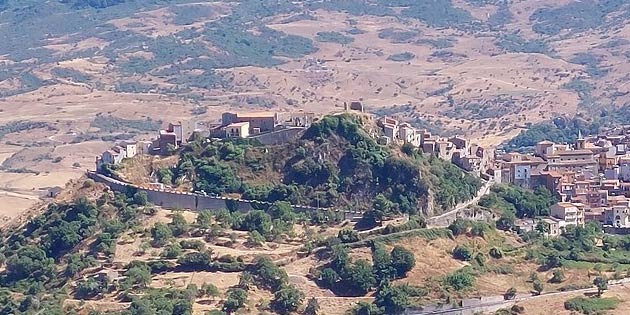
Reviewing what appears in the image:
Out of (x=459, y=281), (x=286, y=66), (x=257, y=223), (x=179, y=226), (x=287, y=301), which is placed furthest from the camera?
(x=286, y=66)

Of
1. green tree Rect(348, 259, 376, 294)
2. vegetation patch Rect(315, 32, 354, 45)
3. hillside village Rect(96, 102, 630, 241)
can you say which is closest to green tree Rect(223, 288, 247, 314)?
green tree Rect(348, 259, 376, 294)

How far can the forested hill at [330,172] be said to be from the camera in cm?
4816

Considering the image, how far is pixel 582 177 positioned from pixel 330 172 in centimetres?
1007

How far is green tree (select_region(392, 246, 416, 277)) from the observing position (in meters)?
43.2

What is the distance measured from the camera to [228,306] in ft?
134

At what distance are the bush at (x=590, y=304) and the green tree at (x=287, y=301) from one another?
760cm

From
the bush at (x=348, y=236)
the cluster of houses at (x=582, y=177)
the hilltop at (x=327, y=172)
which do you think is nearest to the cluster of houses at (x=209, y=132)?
the hilltop at (x=327, y=172)

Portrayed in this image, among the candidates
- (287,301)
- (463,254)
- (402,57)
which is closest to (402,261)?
(463,254)

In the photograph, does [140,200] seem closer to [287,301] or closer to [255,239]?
[255,239]

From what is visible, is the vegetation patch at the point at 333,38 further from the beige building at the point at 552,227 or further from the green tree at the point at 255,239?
the green tree at the point at 255,239

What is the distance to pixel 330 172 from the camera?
4894cm

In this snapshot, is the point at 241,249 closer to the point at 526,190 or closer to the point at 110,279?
the point at 110,279

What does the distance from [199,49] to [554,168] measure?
70825mm

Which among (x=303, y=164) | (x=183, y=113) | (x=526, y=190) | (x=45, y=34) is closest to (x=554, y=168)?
(x=526, y=190)
